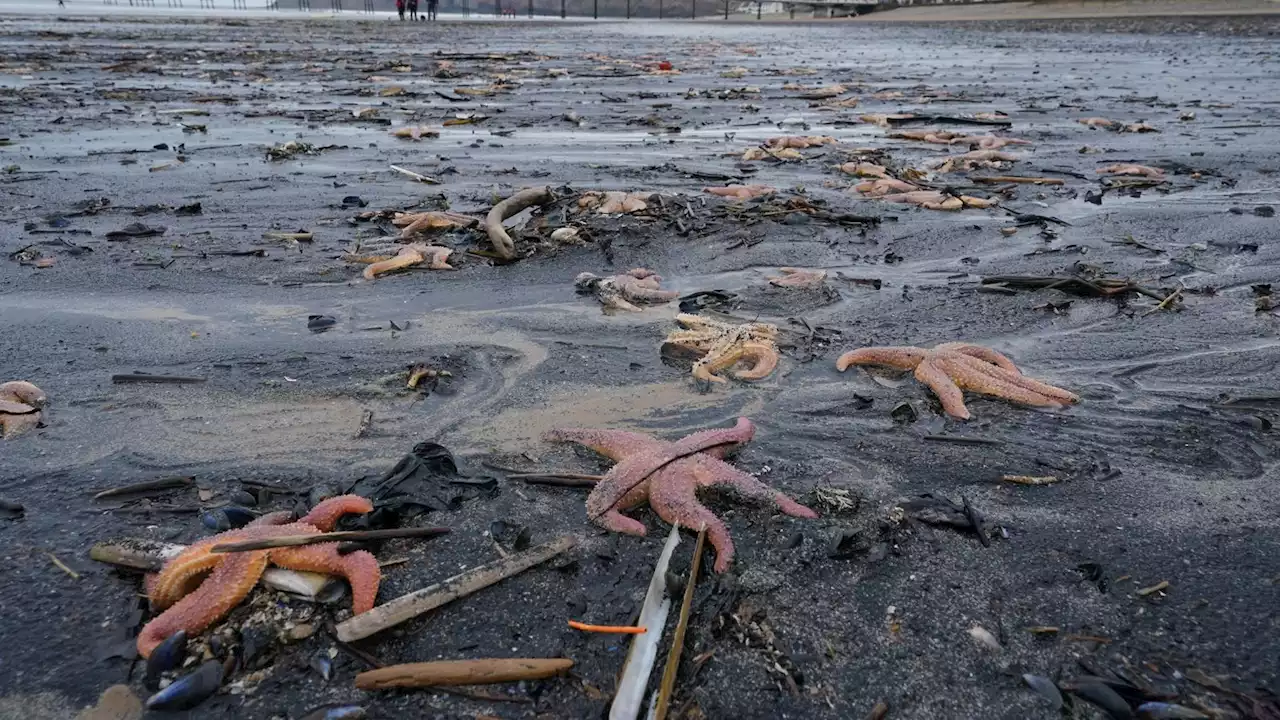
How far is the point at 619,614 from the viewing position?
2.72 metres

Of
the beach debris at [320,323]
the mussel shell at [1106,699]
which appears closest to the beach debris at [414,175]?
the beach debris at [320,323]

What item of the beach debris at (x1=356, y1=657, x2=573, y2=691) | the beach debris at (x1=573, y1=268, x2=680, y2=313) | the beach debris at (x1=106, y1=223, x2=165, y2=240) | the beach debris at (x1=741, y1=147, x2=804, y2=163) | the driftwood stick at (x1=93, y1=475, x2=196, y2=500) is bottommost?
the beach debris at (x1=356, y1=657, x2=573, y2=691)

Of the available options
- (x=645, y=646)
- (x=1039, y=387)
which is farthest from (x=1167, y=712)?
(x=1039, y=387)

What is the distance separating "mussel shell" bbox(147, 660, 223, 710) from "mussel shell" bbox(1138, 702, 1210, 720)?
A: 2.77 metres

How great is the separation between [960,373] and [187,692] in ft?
12.2

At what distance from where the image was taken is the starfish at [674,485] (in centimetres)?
308

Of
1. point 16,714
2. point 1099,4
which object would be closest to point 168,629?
point 16,714

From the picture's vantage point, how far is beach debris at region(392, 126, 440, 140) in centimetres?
1223

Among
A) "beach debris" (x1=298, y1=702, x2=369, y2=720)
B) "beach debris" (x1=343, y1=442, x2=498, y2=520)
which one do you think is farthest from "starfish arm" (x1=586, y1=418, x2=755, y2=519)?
"beach debris" (x1=298, y1=702, x2=369, y2=720)

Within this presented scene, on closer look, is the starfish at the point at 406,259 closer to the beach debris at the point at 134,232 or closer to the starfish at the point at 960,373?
the beach debris at the point at 134,232

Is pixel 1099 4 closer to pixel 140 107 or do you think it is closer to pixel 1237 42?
pixel 1237 42

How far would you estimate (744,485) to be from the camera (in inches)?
128

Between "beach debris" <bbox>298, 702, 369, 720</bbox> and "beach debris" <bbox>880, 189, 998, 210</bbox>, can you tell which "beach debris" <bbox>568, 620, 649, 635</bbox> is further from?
"beach debris" <bbox>880, 189, 998, 210</bbox>

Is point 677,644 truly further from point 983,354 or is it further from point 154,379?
point 154,379
